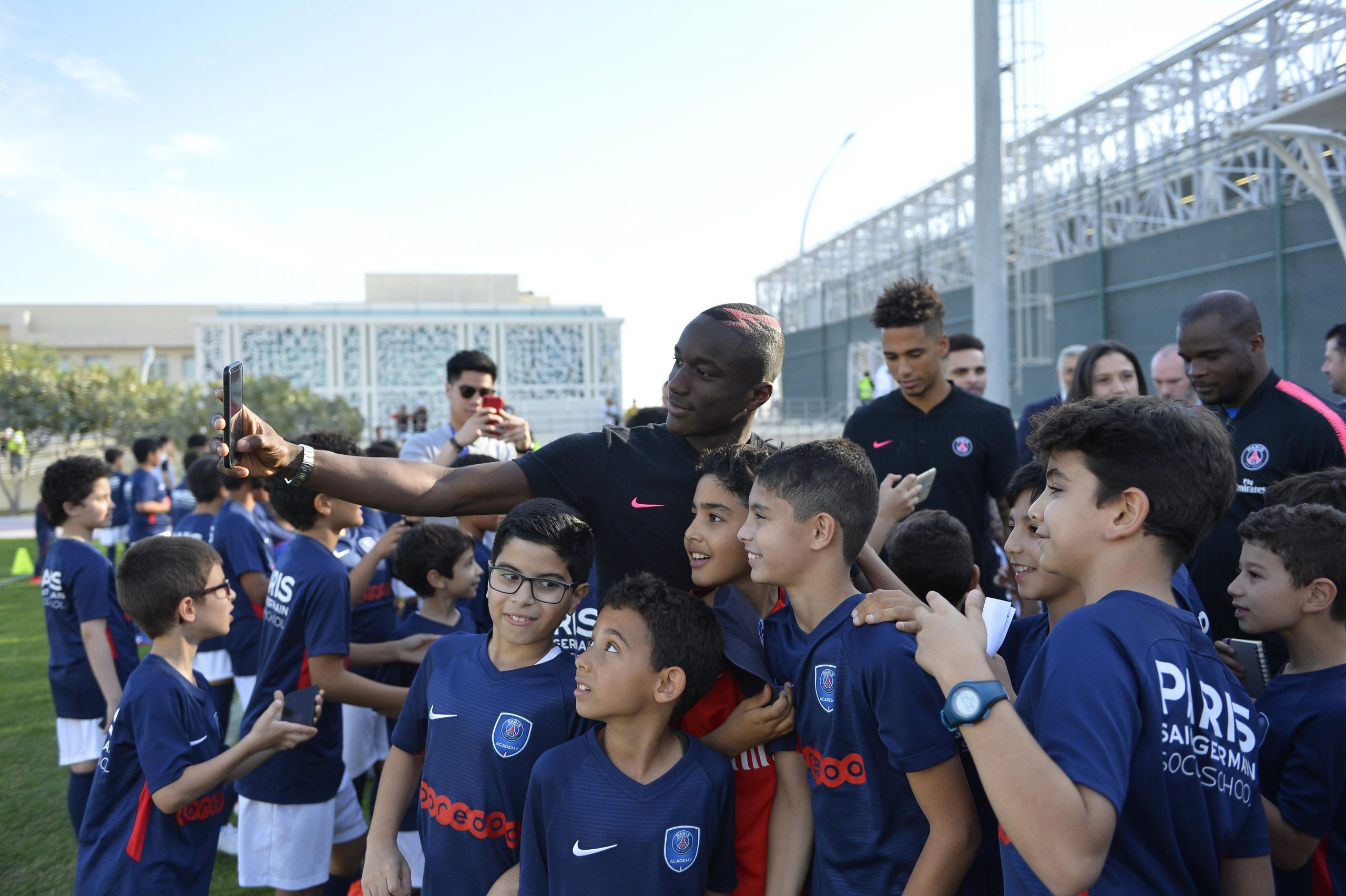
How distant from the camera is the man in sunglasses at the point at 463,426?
509 centimetres

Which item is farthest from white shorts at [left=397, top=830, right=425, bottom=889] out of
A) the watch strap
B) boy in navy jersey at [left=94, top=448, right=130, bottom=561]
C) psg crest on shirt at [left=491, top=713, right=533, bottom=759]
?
boy in navy jersey at [left=94, top=448, right=130, bottom=561]

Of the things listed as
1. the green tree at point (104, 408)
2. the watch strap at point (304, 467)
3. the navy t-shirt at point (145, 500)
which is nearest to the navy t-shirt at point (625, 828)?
the watch strap at point (304, 467)

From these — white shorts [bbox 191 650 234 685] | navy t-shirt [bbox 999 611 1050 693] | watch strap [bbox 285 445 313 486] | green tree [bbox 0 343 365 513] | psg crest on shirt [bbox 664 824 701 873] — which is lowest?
white shorts [bbox 191 650 234 685]

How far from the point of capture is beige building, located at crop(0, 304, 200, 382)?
6506 centimetres

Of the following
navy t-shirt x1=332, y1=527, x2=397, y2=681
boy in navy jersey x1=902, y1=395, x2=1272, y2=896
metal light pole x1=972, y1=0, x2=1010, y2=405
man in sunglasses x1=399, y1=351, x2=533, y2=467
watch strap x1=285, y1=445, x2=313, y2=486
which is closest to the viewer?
boy in navy jersey x1=902, y1=395, x2=1272, y2=896

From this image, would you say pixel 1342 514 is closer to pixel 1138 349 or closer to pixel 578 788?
pixel 578 788

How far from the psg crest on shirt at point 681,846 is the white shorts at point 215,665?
4683 millimetres

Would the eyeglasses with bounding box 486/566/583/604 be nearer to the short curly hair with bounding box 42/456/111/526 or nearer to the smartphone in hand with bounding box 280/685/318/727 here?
the smartphone in hand with bounding box 280/685/318/727

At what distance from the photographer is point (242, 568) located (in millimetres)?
5250

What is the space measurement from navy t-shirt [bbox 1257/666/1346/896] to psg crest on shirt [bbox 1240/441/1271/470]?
4.57ft

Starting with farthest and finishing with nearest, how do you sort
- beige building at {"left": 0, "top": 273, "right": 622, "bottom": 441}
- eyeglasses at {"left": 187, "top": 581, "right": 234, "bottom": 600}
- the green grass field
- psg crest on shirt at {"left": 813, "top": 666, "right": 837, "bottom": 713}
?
beige building at {"left": 0, "top": 273, "right": 622, "bottom": 441} → the green grass field → eyeglasses at {"left": 187, "top": 581, "right": 234, "bottom": 600} → psg crest on shirt at {"left": 813, "top": 666, "right": 837, "bottom": 713}

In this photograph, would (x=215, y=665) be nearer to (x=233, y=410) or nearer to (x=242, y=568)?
(x=242, y=568)

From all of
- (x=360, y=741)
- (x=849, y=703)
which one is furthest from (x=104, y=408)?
(x=849, y=703)

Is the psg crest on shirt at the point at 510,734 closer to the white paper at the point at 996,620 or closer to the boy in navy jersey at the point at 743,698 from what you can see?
the boy in navy jersey at the point at 743,698
